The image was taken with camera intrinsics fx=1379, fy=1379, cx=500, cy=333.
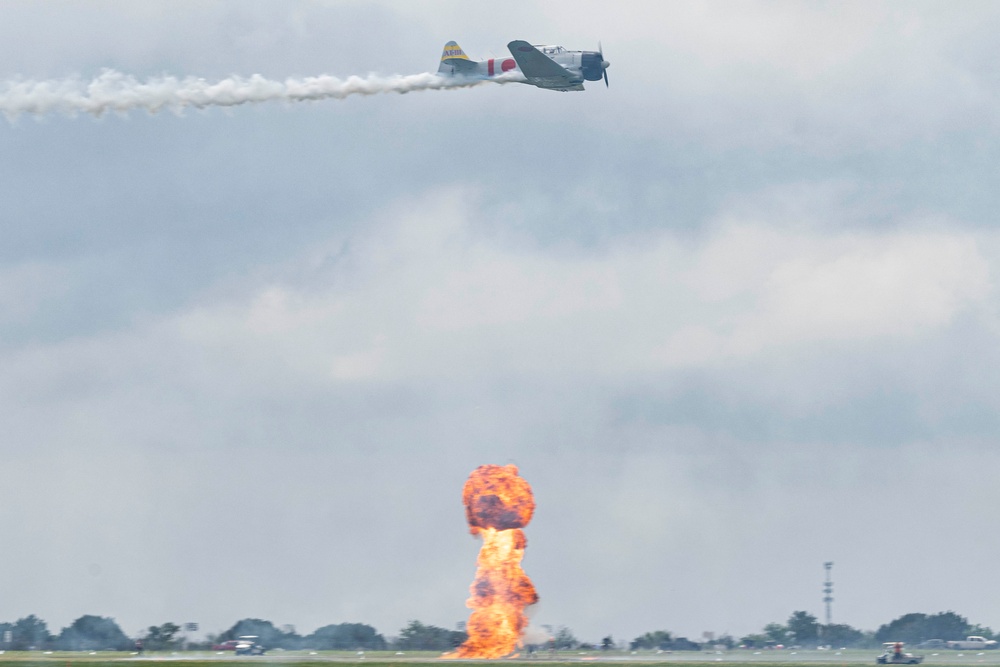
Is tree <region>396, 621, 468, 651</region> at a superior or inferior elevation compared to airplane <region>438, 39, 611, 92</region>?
inferior

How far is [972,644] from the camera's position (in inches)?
7490

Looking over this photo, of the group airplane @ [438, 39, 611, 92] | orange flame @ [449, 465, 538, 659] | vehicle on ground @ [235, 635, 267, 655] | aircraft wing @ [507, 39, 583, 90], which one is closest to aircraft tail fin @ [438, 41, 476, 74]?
airplane @ [438, 39, 611, 92]

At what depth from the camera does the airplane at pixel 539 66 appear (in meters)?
106

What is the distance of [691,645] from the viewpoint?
176875 mm

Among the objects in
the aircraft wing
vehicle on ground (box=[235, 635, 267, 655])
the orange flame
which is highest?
the aircraft wing

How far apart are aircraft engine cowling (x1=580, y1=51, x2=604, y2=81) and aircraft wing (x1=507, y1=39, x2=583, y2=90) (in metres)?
4.42

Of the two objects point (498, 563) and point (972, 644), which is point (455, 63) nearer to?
point (498, 563)

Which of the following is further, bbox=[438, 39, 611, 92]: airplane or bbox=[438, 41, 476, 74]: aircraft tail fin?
bbox=[438, 41, 476, 74]: aircraft tail fin

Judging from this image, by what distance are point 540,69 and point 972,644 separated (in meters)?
122

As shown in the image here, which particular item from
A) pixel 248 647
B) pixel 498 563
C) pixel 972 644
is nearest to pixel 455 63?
pixel 498 563

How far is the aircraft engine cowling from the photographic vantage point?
369 feet

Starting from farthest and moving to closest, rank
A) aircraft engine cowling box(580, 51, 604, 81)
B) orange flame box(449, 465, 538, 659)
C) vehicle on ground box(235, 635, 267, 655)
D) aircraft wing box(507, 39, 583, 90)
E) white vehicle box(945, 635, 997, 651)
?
white vehicle box(945, 635, 997, 651)
vehicle on ground box(235, 635, 267, 655)
orange flame box(449, 465, 538, 659)
aircraft engine cowling box(580, 51, 604, 81)
aircraft wing box(507, 39, 583, 90)

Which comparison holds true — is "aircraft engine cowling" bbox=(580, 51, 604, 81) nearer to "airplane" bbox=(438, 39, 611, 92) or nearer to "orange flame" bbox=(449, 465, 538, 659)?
"airplane" bbox=(438, 39, 611, 92)

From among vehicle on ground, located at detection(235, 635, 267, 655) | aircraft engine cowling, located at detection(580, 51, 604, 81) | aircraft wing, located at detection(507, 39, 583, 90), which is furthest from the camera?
vehicle on ground, located at detection(235, 635, 267, 655)
